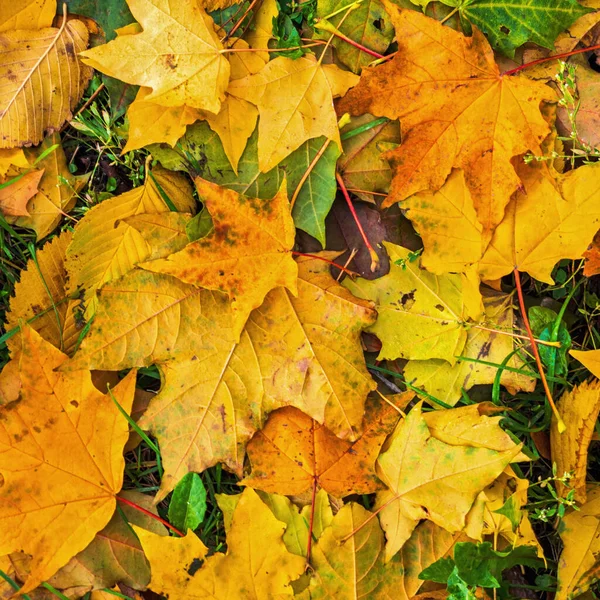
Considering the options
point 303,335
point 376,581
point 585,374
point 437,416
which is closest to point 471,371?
point 437,416

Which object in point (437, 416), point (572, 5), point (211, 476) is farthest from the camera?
point (211, 476)

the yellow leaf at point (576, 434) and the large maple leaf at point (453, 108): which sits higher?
the large maple leaf at point (453, 108)

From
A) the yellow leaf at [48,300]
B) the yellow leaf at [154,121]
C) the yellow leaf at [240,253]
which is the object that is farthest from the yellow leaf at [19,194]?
the yellow leaf at [240,253]

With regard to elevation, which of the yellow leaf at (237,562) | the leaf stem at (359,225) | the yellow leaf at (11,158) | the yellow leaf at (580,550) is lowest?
the yellow leaf at (580,550)

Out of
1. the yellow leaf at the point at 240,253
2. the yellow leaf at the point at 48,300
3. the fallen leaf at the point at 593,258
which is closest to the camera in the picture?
the yellow leaf at the point at 240,253

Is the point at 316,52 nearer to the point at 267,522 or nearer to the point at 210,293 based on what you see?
the point at 210,293

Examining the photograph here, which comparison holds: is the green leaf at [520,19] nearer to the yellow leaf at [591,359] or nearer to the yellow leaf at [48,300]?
the yellow leaf at [591,359]

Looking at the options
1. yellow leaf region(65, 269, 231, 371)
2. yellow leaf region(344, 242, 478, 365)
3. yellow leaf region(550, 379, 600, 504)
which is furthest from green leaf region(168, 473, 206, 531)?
yellow leaf region(550, 379, 600, 504)
